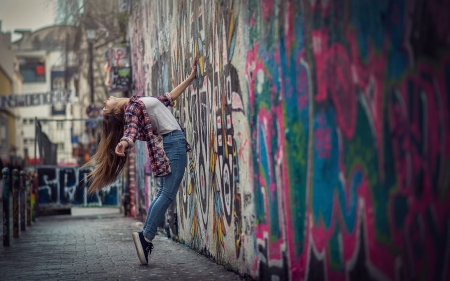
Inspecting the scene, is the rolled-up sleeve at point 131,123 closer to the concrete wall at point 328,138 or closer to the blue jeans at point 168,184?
the blue jeans at point 168,184

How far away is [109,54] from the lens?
15727mm

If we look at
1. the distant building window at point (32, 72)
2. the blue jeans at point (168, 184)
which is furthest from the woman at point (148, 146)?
the distant building window at point (32, 72)

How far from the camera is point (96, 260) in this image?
775 cm

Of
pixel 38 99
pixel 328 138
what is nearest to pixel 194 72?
pixel 328 138

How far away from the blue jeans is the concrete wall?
11.3 inches

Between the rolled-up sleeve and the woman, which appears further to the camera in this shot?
the woman

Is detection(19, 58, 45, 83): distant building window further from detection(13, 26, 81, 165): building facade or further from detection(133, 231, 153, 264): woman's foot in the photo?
detection(133, 231, 153, 264): woman's foot

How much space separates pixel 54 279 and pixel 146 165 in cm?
635

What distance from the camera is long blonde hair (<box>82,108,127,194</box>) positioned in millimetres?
7406

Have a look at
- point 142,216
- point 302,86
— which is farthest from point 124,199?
point 302,86

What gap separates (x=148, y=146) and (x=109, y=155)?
0.48 meters

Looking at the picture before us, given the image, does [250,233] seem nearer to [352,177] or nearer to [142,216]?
[352,177]

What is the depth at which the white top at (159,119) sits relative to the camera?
731 cm

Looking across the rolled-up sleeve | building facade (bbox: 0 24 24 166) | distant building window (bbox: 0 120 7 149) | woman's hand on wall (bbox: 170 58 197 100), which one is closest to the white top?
the rolled-up sleeve
